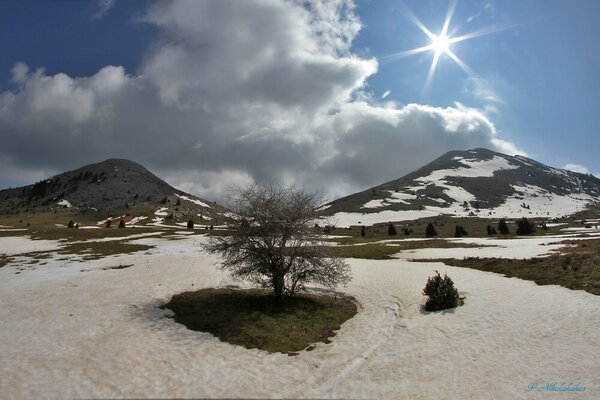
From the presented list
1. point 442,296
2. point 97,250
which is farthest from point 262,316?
point 97,250

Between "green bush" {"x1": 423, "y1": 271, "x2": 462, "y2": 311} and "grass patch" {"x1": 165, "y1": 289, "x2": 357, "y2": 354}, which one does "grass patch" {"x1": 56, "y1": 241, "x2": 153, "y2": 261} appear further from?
"green bush" {"x1": 423, "y1": 271, "x2": 462, "y2": 311}

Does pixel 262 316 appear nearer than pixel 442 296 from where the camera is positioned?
Yes

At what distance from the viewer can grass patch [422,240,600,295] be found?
25.7 m

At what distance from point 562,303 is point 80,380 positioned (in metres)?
25.4

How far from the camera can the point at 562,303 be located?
2147cm

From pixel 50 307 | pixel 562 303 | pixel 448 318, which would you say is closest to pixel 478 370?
pixel 448 318

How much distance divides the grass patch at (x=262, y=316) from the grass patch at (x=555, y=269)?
1567 centimetres

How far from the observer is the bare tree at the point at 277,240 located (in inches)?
962

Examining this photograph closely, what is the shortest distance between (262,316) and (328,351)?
20.6 feet

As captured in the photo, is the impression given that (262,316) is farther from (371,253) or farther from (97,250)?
(97,250)

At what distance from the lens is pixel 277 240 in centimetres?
2492

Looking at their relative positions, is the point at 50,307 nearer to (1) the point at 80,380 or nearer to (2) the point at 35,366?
(2) the point at 35,366

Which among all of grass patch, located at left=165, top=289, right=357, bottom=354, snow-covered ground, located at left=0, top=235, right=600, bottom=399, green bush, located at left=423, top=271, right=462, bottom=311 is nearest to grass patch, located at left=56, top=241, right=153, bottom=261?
snow-covered ground, located at left=0, top=235, right=600, bottom=399

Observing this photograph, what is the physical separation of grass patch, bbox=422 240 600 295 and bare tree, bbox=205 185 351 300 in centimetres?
1659
